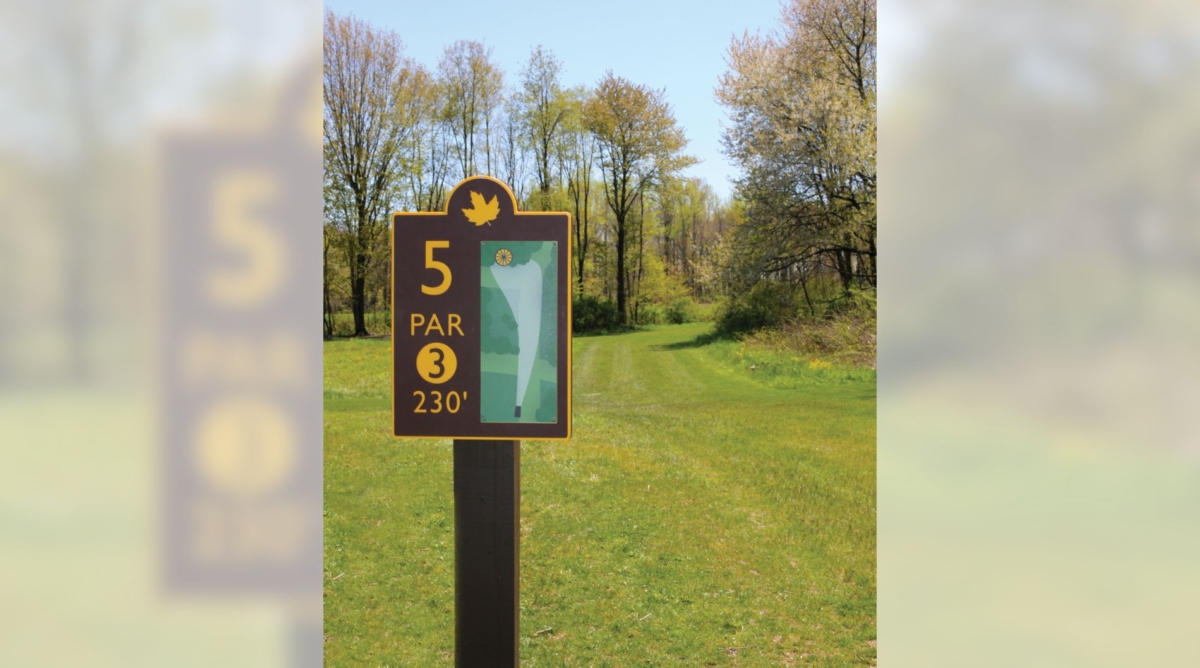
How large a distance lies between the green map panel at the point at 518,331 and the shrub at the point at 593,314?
617 cm

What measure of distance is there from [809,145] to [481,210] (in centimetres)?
674

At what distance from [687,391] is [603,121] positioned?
3556 millimetres

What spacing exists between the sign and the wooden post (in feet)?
0.43

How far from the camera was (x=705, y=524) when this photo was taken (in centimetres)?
474

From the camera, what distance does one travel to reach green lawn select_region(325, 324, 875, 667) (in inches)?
143

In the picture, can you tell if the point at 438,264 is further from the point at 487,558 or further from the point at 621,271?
the point at 621,271

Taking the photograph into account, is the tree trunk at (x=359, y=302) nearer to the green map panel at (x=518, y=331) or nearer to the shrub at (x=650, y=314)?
the shrub at (x=650, y=314)

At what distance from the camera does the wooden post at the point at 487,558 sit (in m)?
2.03

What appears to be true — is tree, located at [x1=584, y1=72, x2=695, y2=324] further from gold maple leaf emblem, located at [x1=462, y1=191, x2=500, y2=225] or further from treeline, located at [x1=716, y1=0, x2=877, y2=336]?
gold maple leaf emblem, located at [x1=462, y1=191, x2=500, y2=225]

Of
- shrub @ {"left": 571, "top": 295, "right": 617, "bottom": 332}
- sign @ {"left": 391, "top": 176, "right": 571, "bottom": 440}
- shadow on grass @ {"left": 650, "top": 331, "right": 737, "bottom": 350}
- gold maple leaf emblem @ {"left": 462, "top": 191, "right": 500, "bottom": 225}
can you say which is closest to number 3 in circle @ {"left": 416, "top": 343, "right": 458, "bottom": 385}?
sign @ {"left": 391, "top": 176, "right": 571, "bottom": 440}

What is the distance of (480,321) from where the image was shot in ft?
6.48
